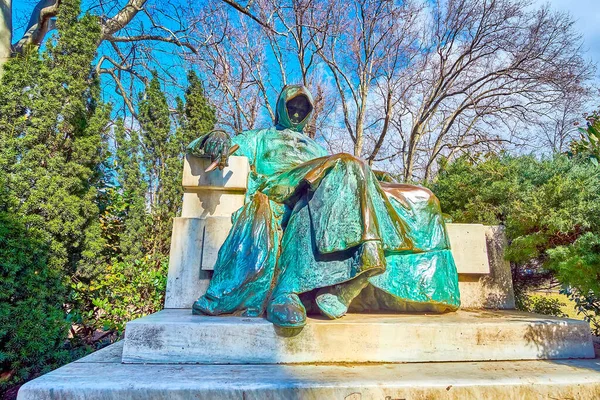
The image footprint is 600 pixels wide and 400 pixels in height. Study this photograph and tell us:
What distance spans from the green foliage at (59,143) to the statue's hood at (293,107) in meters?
1.97

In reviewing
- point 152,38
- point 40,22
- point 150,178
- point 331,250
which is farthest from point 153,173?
point 152,38

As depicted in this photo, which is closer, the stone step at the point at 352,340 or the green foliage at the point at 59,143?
the stone step at the point at 352,340

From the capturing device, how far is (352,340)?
195 centimetres

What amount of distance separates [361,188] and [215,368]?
1295 mm

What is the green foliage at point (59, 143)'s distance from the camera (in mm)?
3316

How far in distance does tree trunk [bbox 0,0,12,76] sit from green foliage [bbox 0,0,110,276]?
1.19 meters

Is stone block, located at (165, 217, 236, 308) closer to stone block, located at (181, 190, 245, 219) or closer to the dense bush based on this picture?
stone block, located at (181, 190, 245, 219)

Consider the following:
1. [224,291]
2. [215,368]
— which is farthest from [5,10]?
[215,368]

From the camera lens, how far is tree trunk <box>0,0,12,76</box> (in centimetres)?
446

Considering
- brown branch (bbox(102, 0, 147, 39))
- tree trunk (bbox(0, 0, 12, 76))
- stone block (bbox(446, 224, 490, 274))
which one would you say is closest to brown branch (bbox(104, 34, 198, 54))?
brown branch (bbox(102, 0, 147, 39))

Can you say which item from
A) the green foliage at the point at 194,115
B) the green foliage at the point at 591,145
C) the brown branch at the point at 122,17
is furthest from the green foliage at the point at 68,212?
the green foliage at the point at 591,145

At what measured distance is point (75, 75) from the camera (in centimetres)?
388

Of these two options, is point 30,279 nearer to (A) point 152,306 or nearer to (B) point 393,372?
(A) point 152,306

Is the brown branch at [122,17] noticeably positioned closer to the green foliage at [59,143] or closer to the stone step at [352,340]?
the green foliage at [59,143]
